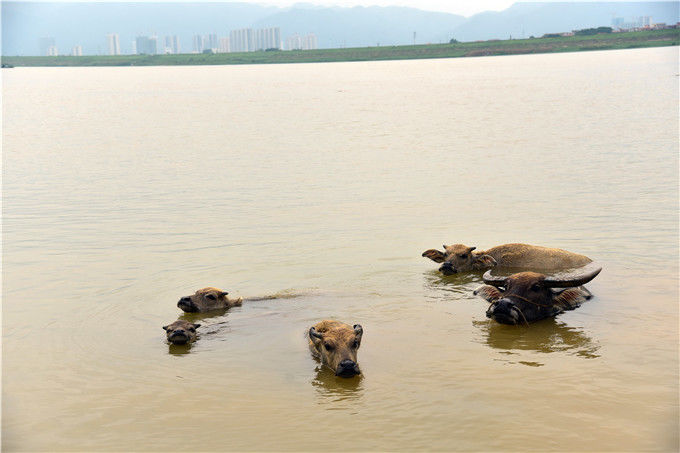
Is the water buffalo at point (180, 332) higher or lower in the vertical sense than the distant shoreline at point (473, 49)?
lower

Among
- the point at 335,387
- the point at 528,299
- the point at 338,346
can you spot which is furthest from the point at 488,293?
the point at 335,387

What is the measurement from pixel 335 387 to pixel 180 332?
275 cm

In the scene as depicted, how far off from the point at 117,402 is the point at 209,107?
5375 centimetres

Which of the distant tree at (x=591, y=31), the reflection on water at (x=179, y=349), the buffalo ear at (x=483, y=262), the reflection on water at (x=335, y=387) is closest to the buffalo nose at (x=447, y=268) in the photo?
the buffalo ear at (x=483, y=262)

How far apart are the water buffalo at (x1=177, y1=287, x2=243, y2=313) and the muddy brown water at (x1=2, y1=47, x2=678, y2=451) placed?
0.19m

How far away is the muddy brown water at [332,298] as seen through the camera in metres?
8.99

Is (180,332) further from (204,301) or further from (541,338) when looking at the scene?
(541,338)

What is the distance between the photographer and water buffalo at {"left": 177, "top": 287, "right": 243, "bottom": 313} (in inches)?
510

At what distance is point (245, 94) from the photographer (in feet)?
259

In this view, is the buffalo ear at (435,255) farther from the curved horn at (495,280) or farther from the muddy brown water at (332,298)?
the curved horn at (495,280)

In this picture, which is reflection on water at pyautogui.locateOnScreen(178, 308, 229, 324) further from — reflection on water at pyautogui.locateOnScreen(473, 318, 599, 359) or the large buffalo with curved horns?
the large buffalo with curved horns

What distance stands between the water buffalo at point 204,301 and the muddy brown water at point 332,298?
0.19 metres

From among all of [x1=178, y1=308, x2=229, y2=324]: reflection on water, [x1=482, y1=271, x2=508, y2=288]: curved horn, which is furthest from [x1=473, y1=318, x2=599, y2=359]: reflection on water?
[x1=178, y1=308, x2=229, y2=324]: reflection on water

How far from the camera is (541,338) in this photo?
1170cm
